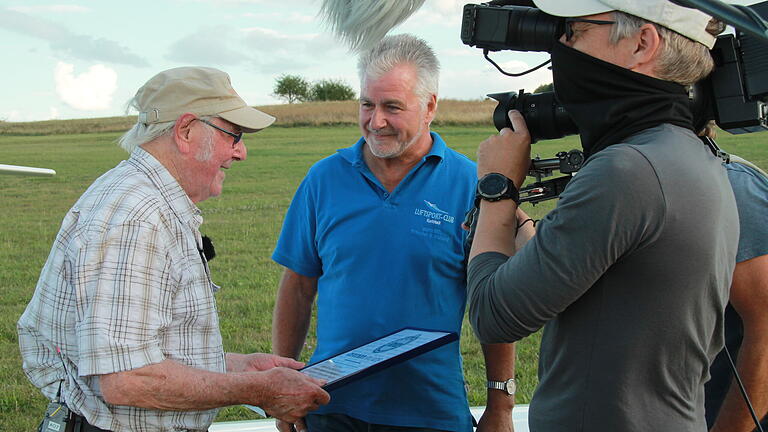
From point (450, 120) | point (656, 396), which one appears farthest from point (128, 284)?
point (450, 120)

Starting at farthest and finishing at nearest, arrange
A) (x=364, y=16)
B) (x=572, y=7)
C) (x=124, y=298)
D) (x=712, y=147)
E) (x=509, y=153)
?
(x=364, y=16), (x=124, y=298), (x=509, y=153), (x=712, y=147), (x=572, y=7)

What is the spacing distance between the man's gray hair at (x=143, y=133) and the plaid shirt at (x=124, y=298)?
0.14ft

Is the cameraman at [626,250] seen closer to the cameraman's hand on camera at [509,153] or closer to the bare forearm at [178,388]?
the cameraman's hand on camera at [509,153]

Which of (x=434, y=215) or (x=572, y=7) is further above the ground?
(x=572, y=7)

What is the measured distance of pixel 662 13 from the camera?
1569 millimetres

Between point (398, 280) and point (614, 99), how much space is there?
1.36 meters

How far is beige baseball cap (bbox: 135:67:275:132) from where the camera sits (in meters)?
2.38

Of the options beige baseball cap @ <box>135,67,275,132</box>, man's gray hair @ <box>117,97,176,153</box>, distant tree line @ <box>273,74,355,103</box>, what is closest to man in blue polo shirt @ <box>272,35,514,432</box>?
beige baseball cap @ <box>135,67,275,132</box>

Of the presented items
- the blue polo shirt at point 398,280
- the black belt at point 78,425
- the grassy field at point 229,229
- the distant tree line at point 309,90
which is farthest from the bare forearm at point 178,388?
the distant tree line at point 309,90

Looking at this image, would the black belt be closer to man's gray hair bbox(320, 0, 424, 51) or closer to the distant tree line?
man's gray hair bbox(320, 0, 424, 51)

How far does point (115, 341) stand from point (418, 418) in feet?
3.89

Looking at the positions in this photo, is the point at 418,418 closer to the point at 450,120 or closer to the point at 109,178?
the point at 109,178

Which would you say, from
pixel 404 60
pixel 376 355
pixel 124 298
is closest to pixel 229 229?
pixel 404 60

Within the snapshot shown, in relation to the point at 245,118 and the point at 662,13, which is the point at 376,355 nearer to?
the point at 245,118
